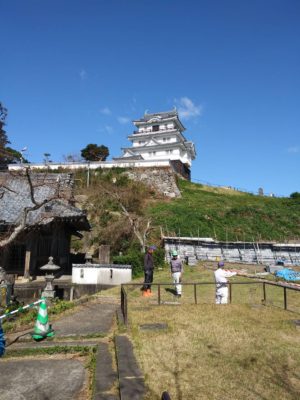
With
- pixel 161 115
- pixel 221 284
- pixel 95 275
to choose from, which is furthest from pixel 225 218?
pixel 161 115

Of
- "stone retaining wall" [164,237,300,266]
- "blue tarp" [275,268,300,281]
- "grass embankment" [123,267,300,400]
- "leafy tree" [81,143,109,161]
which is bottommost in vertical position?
"grass embankment" [123,267,300,400]

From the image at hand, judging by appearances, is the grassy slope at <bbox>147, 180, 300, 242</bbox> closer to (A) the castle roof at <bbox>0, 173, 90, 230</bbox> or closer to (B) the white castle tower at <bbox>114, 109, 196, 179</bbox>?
(A) the castle roof at <bbox>0, 173, 90, 230</bbox>

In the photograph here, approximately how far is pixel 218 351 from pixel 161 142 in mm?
50376

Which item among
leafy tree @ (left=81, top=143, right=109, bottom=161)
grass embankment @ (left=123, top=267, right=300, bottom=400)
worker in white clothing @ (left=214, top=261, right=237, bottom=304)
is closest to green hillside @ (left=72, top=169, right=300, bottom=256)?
leafy tree @ (left=81, top=143, right=109, bottom=161)

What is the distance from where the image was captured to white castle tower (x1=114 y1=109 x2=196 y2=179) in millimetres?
52250

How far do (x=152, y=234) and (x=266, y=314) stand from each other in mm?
18864

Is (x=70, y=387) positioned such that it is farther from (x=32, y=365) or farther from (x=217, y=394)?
(x=217, y=394)

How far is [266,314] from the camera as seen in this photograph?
334 inches

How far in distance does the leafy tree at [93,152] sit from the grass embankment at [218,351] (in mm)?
41538

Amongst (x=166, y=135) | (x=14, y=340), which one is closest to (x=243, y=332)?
(x=14, y=340)

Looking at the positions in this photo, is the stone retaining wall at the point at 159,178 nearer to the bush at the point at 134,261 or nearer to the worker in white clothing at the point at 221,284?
the bush at the point at 134,261

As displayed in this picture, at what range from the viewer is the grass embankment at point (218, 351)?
4.26 meters

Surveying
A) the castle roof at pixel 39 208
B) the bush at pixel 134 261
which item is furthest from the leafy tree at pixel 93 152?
the bush at pixel 134 261

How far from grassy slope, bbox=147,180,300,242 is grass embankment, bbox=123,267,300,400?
19.7 m
